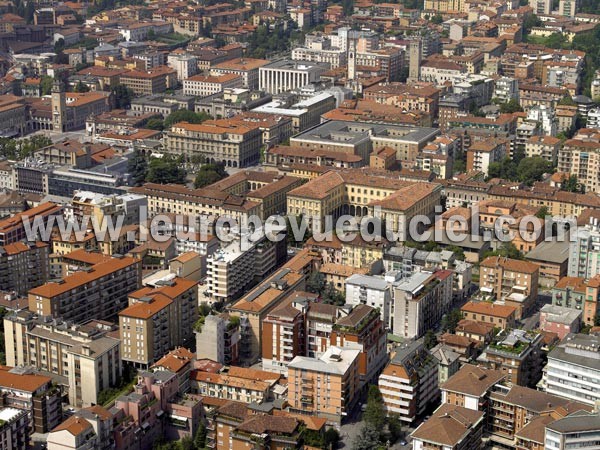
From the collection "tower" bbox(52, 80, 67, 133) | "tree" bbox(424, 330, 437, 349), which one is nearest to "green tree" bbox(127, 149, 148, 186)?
"tower" bbox(52, 80, 67, 133)

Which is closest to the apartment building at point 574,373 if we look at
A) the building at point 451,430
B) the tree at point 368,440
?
the building at point 451,430

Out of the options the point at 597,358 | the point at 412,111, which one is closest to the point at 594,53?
the point at 412,111

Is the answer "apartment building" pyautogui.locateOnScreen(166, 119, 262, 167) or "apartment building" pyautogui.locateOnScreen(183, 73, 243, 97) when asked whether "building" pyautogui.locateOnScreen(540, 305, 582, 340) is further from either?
"apartment building" pyautogui.locateOnScreen(183, 73, 243, 97)

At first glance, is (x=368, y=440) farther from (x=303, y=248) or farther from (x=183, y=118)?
(x=183, y=118)

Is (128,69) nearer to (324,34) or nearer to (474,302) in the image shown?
(324,34)

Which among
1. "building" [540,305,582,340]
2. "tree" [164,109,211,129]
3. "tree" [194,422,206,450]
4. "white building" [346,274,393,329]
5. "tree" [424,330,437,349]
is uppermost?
"tree" [164,109,211,129]

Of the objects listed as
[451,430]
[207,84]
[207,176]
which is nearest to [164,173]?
[207,176]
